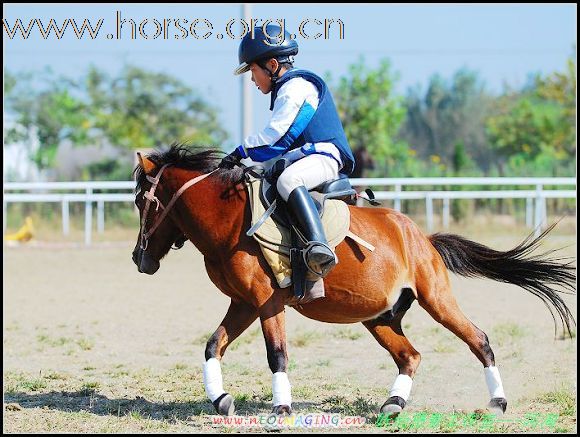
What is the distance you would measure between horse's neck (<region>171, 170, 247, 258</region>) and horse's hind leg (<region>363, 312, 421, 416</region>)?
1.26 m

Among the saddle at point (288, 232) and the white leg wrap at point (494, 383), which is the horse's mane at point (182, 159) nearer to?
the saddle at point (288, 232)

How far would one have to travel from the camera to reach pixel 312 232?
551 cm

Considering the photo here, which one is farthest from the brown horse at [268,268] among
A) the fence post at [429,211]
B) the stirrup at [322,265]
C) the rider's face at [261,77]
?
the fence post at [429,211]

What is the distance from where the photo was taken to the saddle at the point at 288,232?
5.61 metres

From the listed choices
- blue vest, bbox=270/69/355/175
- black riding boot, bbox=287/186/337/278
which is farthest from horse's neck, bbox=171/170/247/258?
blue vest, bbox=270/69/355/175

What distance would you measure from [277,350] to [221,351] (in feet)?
1.43

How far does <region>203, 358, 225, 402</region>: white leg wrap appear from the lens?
5.68m

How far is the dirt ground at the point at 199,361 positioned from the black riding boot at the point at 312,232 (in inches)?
39.6

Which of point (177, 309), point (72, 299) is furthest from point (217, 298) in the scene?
point (72, 299)

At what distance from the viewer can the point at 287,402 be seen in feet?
18.1

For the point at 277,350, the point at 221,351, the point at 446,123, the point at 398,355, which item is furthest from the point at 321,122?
the point at 446,123

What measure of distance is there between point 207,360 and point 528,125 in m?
41.3

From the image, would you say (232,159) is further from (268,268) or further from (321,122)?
(268,268)

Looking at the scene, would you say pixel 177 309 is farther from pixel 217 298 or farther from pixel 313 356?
pixel 313 356
